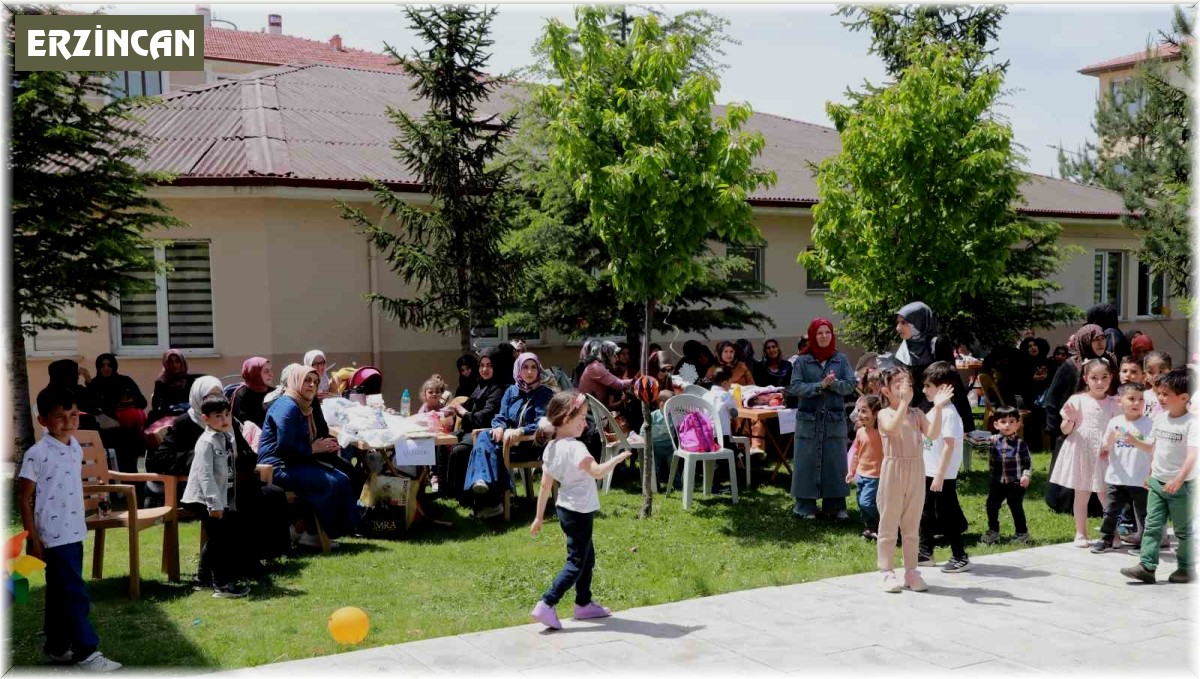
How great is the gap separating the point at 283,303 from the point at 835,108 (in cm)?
796

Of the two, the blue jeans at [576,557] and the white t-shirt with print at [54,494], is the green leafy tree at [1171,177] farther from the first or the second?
the white t-shirt with print at [54,494]

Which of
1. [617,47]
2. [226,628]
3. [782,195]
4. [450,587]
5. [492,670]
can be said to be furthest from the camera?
[782,195]

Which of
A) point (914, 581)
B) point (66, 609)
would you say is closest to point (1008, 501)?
point (914, 581)

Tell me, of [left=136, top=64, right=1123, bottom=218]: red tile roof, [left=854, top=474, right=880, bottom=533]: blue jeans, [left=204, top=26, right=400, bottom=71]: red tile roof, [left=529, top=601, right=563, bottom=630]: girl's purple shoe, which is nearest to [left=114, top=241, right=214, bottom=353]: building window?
[left=136, top=64, right=1123, bottom=218]: red tile roof

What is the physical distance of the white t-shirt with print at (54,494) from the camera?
5.80 m

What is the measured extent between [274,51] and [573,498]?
3960cm

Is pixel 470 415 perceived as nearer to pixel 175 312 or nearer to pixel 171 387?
pixel 171 387

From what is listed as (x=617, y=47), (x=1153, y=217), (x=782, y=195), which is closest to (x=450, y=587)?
(x=617, y=47)

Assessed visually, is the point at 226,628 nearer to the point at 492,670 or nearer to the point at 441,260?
the point at 492,670

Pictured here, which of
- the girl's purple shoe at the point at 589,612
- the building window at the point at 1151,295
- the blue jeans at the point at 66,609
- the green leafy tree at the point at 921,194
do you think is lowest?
the girl's purple shoe at the point at 589,612

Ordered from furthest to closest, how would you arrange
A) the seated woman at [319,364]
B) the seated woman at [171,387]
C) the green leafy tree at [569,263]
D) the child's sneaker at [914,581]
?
the green leafy tree at [569,263] → the seated woman at [171,387] → the seated woman at [319,364] → the child's sneaker at [914,581]

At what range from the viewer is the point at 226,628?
646cm

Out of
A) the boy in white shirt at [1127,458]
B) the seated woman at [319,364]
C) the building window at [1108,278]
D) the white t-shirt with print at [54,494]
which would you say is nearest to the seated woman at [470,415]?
the seated woman at [319,364]

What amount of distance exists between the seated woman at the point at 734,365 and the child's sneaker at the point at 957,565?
5.09 m
